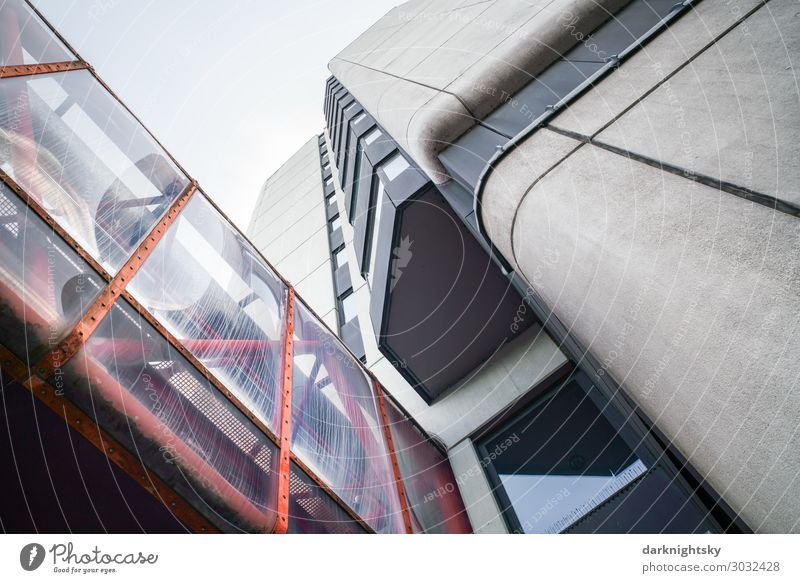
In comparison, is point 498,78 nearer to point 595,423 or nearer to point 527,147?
point 527,147

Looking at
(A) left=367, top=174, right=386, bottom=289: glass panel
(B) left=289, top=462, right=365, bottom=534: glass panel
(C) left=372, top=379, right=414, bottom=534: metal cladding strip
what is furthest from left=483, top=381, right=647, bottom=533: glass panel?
(A) left=367, top=174, right=386, bottom=289: glass panel

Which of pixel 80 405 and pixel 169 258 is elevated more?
pixel 169 258

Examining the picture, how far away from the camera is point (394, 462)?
670cm

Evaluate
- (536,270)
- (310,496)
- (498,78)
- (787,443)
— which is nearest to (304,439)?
(310,496)

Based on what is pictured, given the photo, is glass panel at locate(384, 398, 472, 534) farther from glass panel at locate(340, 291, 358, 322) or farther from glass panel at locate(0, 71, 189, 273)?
glass panel at locate(340, 291, 358, 322)

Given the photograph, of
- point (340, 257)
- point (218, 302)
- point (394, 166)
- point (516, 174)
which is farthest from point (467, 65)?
point (340, 257)

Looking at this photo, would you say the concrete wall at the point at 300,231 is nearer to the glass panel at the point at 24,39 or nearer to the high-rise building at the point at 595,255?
the high-rise building at the point at 595,255

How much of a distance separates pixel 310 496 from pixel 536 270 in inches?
123

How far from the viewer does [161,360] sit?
3.65 m

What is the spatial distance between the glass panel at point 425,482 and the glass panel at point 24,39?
249 inches

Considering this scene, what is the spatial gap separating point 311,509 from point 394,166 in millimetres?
6204

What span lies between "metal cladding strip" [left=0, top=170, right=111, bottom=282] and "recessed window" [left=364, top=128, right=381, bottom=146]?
888cm

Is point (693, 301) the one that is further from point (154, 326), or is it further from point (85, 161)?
point (85, 161)

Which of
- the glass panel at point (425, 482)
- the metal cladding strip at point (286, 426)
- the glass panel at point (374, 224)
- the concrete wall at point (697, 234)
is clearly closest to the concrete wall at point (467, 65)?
the glass panel at point (374, 224)
